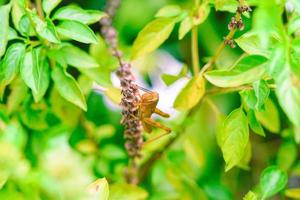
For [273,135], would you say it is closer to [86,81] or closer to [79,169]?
[86,81]

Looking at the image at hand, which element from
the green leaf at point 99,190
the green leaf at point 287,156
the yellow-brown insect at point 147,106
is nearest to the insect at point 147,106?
the yellow-brown insect at point 147,106

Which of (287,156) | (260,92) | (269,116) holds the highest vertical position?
(260,92)

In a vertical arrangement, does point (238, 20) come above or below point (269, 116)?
above

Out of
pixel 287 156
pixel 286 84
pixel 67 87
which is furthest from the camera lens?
pixel 287 156

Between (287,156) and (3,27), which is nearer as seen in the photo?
(3,27)

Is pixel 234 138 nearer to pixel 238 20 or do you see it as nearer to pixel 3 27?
pixel 238 20

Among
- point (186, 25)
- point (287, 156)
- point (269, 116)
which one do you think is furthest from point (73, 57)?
point (287, 156)

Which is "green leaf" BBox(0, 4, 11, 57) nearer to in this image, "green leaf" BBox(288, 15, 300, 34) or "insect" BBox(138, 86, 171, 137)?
"insect" BBox(138, 86, 171, 137)

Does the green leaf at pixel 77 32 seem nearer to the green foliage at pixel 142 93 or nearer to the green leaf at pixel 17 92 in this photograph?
the green foliage at pixel 142 93
